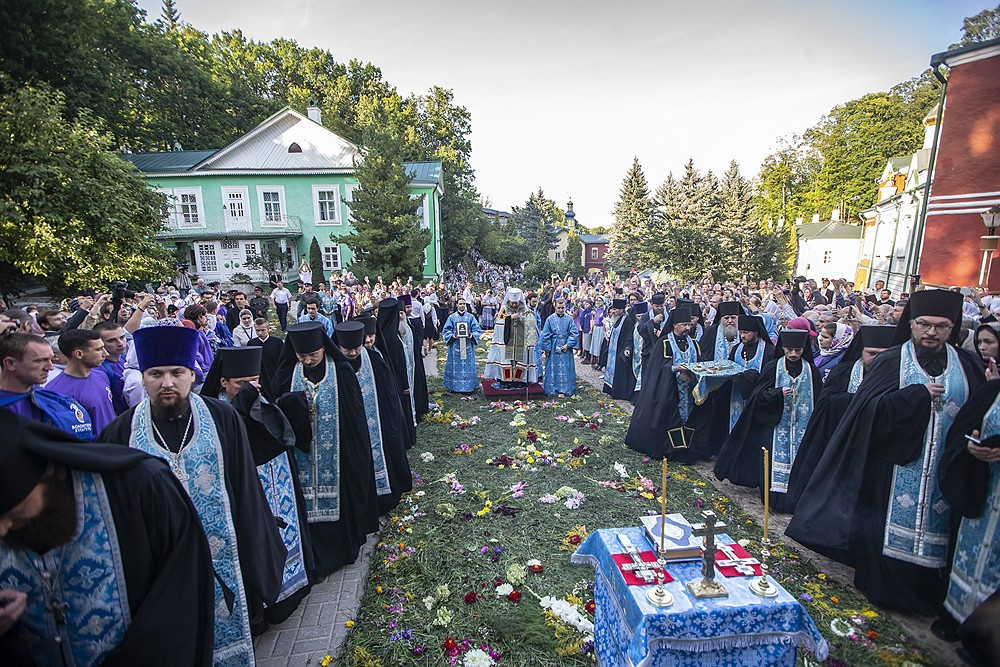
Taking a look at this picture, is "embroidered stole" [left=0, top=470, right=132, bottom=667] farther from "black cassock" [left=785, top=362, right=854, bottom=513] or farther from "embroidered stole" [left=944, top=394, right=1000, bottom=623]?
"black cassock" [left=785, top=362, right=854, bottom=513]

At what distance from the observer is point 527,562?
16.9 feet

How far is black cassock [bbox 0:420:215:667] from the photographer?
7.17 ft

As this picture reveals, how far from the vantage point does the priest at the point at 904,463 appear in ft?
14.3

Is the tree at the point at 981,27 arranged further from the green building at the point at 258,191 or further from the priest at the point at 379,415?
the priest at the point at 379,415

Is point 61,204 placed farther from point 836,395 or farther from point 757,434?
point 836,395

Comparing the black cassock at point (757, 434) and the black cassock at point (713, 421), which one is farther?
the black cassock at point (713, 421)

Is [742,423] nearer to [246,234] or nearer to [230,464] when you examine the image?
[230,464]

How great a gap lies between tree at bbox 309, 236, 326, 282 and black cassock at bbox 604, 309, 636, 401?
81.9 feet

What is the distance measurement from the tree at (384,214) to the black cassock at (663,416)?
22.6 meters

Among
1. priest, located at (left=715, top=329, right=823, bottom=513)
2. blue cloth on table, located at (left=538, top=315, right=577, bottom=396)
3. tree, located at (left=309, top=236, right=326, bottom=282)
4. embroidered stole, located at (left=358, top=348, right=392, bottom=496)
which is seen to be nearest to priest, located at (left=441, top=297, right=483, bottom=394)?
blue cloth on table, located at (left=538, top=315, right=577, bottom=396)

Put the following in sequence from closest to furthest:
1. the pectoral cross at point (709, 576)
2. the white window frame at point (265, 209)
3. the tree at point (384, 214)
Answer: the pectoral cross at point (709, 576)
the tree at point (384, 214)
the white window frame at point (265, 209)

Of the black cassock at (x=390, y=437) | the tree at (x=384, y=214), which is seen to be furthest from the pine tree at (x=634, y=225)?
the black cassock at (x=390, y=437)

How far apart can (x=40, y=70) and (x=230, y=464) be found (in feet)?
91.7

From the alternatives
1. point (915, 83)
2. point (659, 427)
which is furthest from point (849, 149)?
point (659, 427)
